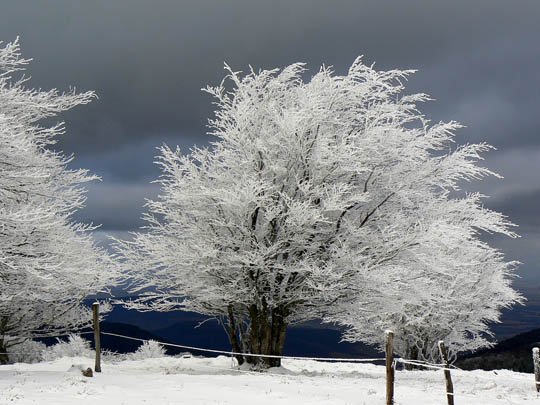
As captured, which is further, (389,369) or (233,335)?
(233,335)

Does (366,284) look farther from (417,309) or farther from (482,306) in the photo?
(482,306)

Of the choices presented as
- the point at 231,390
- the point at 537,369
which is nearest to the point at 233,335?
the point at 231,390

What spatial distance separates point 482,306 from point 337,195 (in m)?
21.7

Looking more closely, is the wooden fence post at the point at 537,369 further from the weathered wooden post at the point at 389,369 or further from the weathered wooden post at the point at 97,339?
the weathered wooden post at the point at 97,339

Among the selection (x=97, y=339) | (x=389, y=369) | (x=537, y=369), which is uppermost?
(x=97, y=339)

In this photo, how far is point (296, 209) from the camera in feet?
58.2

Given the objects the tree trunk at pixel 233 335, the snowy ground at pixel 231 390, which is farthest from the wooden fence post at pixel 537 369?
the tree trunk at pixel 233 335

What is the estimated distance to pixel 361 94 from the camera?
20.4 m

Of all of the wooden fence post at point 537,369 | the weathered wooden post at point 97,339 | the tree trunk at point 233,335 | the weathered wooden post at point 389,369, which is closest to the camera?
the weathered wooden post at point 389,369

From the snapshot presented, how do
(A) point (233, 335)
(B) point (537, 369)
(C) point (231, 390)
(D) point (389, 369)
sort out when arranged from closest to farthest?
1. (D) point (389, 369)
2. (C) point (231, 390)
3. (B) point (537, 369)
4. (A) point (233, 335)

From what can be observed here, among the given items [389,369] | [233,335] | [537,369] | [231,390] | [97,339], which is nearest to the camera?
[389,369]

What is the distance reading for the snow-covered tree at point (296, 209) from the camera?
18688mm

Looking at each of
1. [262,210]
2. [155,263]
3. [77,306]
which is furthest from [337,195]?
[77,306]

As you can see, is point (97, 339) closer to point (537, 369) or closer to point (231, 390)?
point (231, 390)
